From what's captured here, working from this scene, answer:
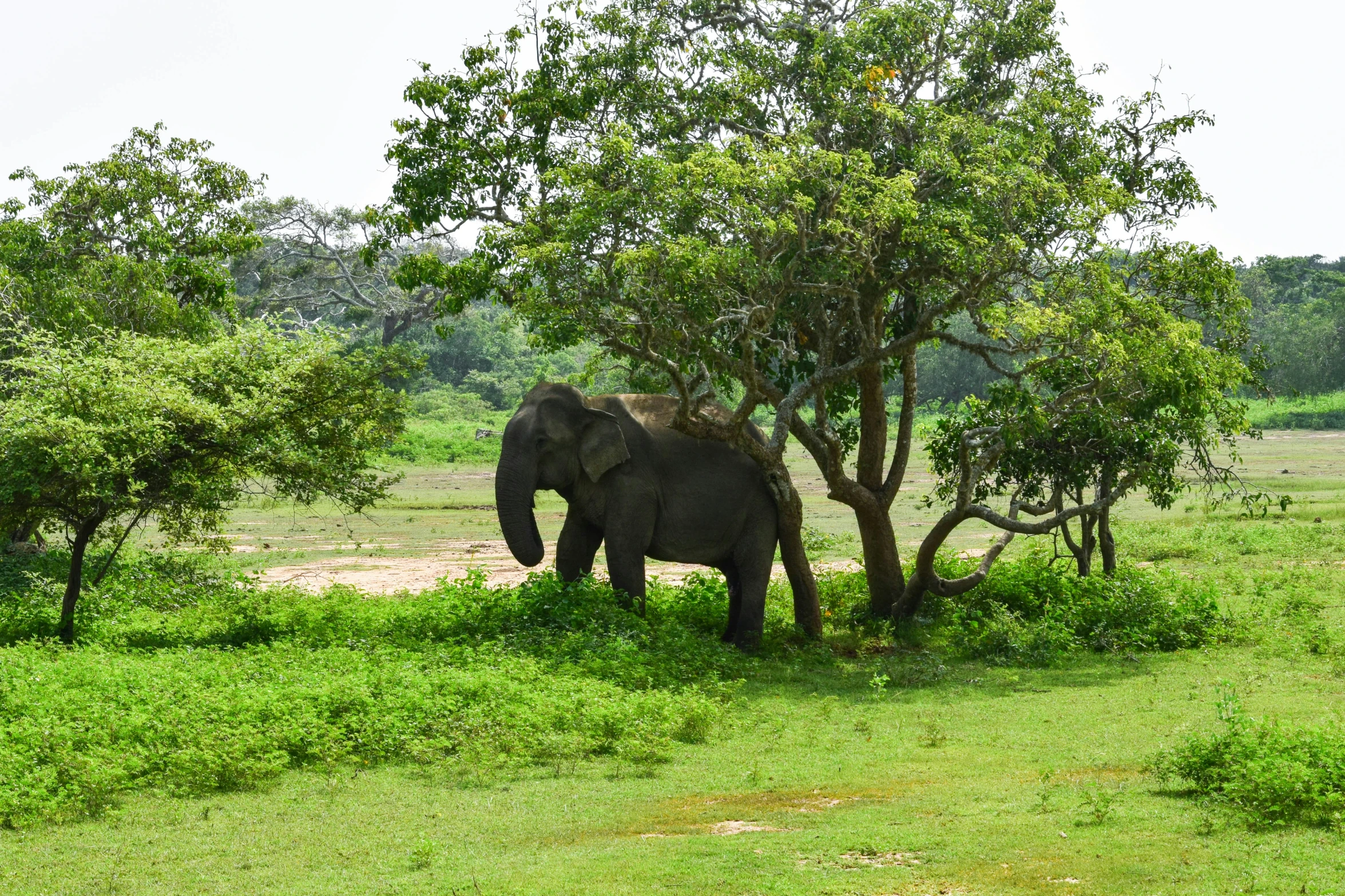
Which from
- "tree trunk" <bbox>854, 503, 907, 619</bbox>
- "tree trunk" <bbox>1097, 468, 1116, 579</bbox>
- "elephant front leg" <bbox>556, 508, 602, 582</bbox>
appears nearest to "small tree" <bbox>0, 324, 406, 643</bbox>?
"elephant front leg" <bbox>556, 508, 602, 582</bbox>

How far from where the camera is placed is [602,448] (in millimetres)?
14117

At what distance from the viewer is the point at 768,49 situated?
1556cm

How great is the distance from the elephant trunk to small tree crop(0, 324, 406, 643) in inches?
50.6

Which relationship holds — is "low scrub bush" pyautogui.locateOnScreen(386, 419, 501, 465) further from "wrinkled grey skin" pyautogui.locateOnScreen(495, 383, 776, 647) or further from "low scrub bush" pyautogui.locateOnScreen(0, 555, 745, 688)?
"wrinkled grey skin" pyautogui.locateOnScreen(495, 383, 776, 647)

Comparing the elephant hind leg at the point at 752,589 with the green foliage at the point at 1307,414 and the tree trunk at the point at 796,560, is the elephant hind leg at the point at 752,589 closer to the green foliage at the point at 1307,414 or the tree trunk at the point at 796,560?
the tree trunk at the point at 796,560

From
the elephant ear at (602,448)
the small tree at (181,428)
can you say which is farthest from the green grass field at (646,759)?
the elephant ear at (602,448)

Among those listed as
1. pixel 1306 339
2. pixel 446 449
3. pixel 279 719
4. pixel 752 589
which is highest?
pixel 1306 339

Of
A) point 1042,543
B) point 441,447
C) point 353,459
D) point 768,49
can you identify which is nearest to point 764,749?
point 353,459

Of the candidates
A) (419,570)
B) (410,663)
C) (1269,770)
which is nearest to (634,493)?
(410,663)

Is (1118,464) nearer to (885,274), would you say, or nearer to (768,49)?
(885,274)

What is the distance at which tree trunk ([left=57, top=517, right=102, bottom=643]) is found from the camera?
13906 millimetres

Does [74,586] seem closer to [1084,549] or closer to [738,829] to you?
[738,829]

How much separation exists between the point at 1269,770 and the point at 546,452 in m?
8.17

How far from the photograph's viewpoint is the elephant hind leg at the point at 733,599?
1502cm
